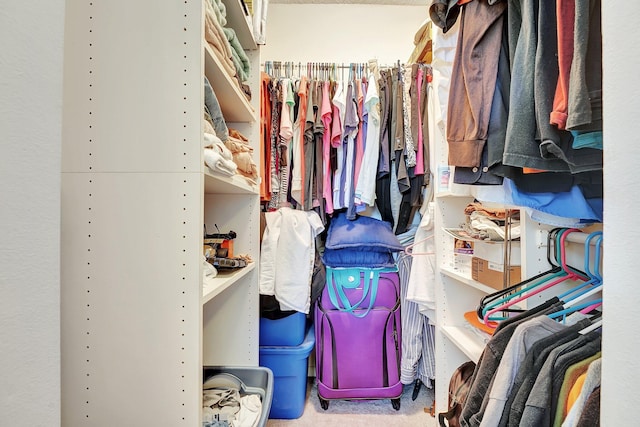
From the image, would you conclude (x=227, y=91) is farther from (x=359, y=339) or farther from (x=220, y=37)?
(x=359, y=339)

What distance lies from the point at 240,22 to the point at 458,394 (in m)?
1.59

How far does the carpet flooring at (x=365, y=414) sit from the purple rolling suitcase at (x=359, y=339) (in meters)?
0.06

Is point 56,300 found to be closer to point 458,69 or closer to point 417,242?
point 458,69

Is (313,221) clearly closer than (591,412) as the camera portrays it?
No

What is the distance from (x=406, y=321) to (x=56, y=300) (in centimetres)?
170

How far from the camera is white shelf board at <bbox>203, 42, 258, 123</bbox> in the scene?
0.84 meters

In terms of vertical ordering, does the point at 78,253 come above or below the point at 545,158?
below

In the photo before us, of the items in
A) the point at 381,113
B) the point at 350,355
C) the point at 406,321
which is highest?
the point at 381,113

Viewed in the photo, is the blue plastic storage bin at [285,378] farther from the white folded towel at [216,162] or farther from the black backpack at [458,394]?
the white folded towel at [216,162]

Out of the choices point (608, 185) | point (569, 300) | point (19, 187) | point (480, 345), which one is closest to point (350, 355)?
point (480, 345)

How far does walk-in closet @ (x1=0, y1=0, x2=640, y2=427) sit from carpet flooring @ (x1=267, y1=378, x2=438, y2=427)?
1 cm

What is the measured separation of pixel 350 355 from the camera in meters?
1.59

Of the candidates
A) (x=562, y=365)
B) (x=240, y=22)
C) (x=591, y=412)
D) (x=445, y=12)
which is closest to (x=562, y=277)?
(x=562, y=365)

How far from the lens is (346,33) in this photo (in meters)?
2.08
